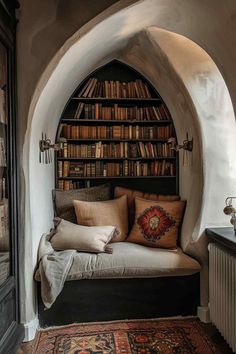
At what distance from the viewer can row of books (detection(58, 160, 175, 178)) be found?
3.37 meters

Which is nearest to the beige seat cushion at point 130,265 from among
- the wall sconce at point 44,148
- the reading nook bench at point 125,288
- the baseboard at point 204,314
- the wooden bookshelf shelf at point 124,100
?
the reading nook bench at point 125,288

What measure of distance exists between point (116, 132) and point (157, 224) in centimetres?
114

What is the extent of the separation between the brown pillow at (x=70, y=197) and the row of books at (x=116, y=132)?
1.98 feet

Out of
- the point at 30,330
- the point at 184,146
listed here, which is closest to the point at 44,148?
the point at 184,146

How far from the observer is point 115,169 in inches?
134

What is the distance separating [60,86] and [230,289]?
6.90ft

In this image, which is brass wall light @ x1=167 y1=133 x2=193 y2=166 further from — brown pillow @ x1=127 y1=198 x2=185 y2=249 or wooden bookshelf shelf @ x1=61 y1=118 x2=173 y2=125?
brown pillow @ x1=127 y1=198 x2=185 y2=249

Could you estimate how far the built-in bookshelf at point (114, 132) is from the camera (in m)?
3.35

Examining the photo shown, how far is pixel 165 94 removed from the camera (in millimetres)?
3266

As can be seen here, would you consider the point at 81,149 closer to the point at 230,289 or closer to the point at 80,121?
the point at 80,121

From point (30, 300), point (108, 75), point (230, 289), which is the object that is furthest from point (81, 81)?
point (230, 289)

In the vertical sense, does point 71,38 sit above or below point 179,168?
above

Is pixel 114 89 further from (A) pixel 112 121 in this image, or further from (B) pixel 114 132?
(B) pixel 114 132

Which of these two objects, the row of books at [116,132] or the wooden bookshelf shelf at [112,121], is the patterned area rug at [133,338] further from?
the wooden bookshelf shelf at [112,121]
